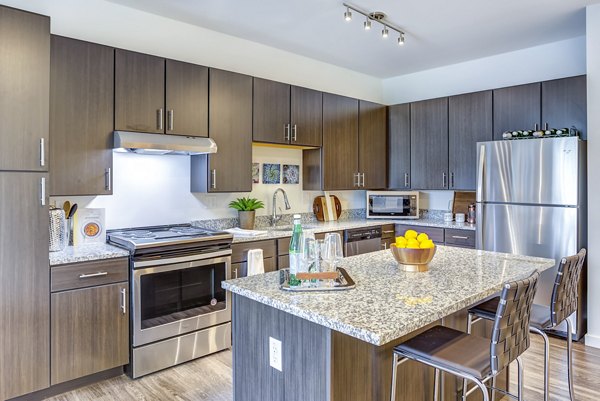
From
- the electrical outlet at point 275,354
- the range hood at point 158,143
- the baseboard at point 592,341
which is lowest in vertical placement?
the baseboard at point 592,341

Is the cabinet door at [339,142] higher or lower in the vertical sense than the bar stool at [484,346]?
higher

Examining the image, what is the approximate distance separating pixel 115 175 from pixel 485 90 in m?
3.81

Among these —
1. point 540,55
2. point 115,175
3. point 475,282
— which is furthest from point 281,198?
point 540,55

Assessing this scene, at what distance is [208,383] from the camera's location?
276 cm

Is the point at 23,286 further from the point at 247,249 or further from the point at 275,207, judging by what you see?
the point at 275,207

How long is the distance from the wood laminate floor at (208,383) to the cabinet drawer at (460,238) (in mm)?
1235

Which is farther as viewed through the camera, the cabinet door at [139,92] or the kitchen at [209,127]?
the cabinet door at [139,92]

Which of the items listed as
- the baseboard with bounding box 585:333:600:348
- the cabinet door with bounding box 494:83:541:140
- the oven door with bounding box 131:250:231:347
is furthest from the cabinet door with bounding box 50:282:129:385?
the cabinet door with bounding box 494:83:541:140

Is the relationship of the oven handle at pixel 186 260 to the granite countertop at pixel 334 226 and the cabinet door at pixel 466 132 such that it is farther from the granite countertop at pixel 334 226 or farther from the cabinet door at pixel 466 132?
the cabinet door at pixel 466 132

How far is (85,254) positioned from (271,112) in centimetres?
204

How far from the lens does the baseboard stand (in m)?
3.31

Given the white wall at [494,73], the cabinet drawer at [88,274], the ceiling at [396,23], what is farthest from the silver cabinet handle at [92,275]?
the white wall at [494,73]

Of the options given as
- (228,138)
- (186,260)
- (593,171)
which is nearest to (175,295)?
(186,260)

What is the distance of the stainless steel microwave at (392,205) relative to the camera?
492 centimetres
